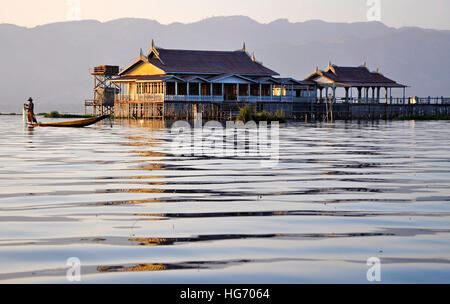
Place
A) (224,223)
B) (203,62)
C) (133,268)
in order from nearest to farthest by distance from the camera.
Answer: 1. (133,268)
2. (224,223)
3. (203,62)

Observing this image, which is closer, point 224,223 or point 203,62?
point 224,223

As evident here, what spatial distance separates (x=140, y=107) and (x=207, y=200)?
59.6m

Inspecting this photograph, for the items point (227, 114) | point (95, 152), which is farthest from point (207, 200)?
point (227, 114)

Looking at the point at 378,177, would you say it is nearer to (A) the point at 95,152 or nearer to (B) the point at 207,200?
(B) the point at 207,200

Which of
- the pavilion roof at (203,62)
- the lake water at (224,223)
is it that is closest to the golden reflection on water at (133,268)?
the lake water at (224,223)

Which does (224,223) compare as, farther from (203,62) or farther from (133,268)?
(203,62)

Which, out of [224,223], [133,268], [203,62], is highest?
[203,62]

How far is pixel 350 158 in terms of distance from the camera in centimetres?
2173

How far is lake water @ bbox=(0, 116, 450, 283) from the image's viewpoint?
7.55 m

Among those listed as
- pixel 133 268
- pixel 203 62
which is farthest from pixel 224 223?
pixel 203 62

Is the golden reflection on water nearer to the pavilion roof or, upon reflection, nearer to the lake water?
the lake water

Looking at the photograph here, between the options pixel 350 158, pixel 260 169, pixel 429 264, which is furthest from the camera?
pixel 350 158

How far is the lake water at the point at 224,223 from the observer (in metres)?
7.55

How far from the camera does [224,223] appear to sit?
10070 mm
